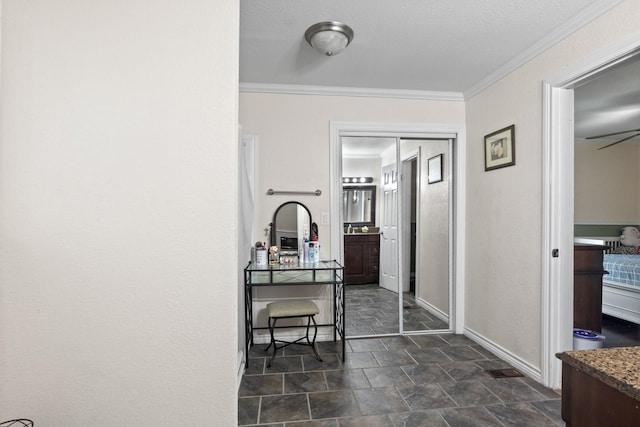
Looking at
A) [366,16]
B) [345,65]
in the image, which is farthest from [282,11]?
[345,65]

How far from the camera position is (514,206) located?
8.75ft

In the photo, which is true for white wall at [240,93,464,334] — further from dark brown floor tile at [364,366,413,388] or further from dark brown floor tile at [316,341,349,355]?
dark brown floor tile at [364,366,413,388]

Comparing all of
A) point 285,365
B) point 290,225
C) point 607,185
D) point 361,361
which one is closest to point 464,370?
point 361,361

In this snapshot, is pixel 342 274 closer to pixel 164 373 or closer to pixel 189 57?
pixel 164 373

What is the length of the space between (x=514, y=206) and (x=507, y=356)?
122 cm

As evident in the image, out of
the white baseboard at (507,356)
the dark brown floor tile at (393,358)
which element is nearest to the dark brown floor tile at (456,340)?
the white baseboard at (507,356)

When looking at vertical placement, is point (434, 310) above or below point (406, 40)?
below

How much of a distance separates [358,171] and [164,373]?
8.90ft

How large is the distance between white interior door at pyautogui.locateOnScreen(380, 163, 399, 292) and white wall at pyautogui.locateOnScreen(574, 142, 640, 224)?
408 cm

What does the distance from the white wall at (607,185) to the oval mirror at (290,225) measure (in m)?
5.06

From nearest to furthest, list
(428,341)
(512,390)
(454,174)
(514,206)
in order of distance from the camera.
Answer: (512,390), (514,206), (428,341), (454,174)

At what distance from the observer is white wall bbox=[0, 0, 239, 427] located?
1273 millimetres

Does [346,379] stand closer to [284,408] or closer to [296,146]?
[284,408]

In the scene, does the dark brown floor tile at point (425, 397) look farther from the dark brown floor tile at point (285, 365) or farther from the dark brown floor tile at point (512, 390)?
the dark brown floor tile at point (285, 365)
